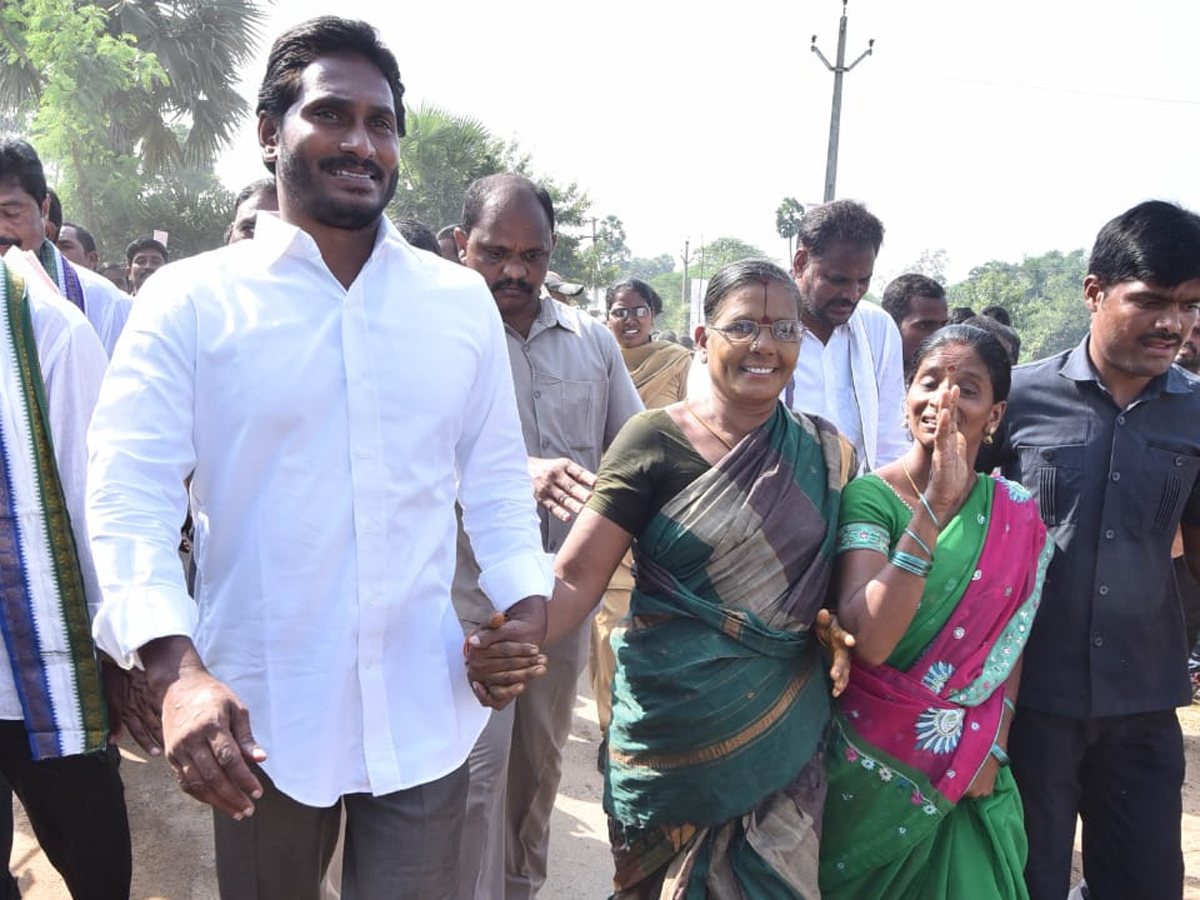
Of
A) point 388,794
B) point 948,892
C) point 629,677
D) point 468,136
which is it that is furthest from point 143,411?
point 468,136

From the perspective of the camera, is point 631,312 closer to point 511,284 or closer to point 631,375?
point 631,375

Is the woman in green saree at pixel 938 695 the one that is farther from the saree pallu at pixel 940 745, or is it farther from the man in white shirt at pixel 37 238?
the man in white shirt at pixel 37 238

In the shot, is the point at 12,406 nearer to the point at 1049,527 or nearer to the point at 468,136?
the point at 1049,527

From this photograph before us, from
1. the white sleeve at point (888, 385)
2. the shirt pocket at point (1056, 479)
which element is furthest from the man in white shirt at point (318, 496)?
the white sleeve at point (888, 385)

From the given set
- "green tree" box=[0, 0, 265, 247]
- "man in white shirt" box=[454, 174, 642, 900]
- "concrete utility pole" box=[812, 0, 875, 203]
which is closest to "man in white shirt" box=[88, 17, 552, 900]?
"man in white shirt" box=[454, 174, 642, 900]

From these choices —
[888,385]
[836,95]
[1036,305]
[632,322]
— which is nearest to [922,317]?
[888,385]

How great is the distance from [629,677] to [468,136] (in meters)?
21.9

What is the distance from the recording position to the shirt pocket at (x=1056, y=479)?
259 cm

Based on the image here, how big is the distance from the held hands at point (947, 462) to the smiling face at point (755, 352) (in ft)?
1.28

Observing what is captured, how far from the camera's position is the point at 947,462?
234 cm

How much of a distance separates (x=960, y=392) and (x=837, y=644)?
2.42 ft

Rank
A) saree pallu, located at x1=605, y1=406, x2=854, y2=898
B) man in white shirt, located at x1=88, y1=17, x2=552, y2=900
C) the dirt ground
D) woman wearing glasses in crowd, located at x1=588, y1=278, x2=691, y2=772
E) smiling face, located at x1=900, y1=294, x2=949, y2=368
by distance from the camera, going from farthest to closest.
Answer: smiling face, located at x1=900, y1=294, x2=949, y2=368
woman wearing glasses in crowd, located at x1=588, y1=278, x2=691, y2=772
the dirt ground
saree pallu, located at x1=605, y1=406, x2=854, y2=898
man in white shirt, located at x1=88, y1=17, x2=552, y2=900

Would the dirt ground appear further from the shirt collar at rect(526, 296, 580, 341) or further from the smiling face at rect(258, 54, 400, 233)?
the smiling face at rect(258, 54, 400, 233)

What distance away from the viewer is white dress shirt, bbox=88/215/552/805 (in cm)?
159
